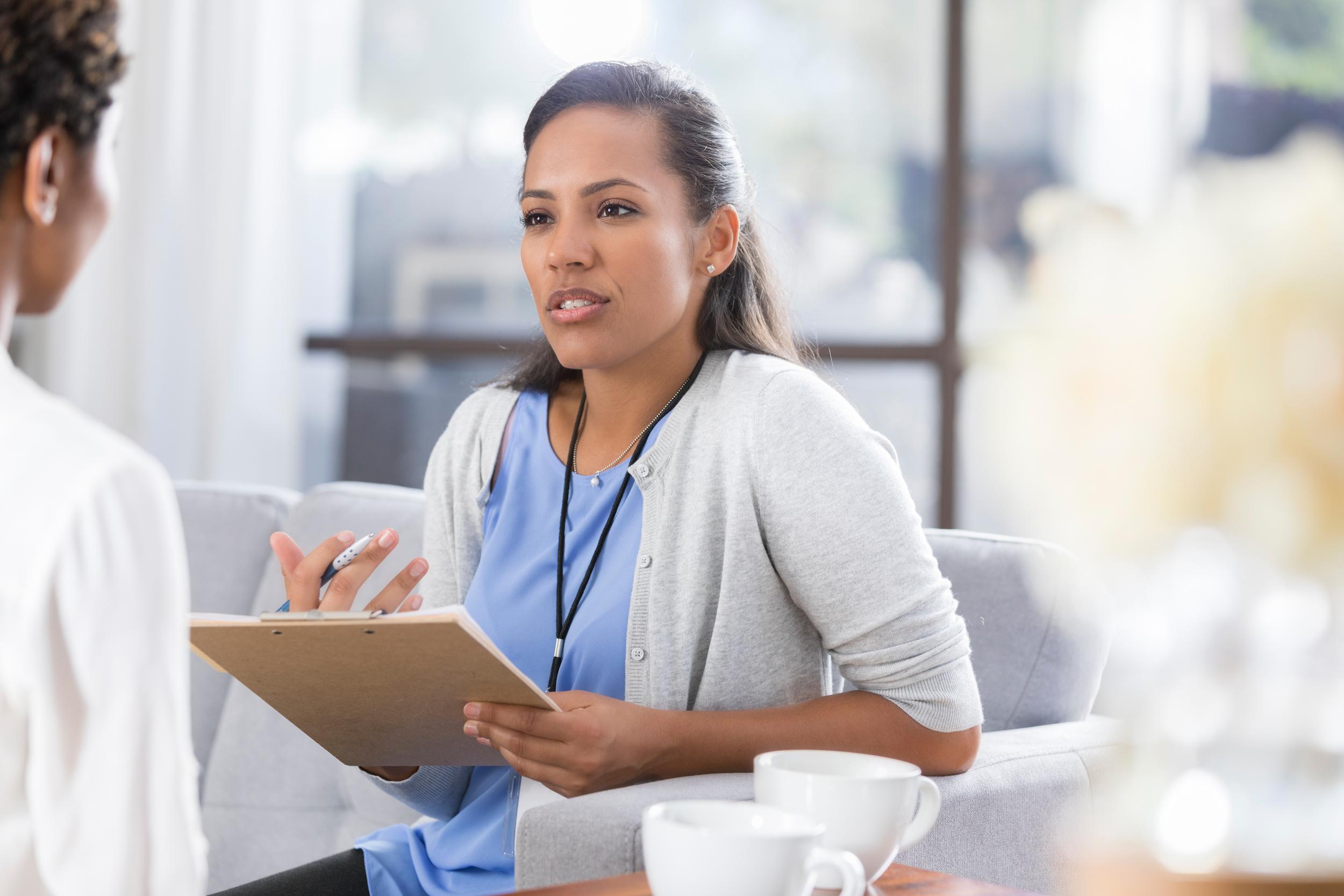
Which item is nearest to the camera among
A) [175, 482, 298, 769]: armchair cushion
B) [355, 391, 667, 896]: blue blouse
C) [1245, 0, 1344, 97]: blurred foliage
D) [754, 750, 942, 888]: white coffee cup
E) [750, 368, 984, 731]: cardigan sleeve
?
[754, 750, 942, 888]: white coffee cup

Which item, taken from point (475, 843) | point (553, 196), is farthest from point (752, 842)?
point (553, 196)

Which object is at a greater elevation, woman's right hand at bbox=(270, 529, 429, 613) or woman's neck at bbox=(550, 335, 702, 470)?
woman's neck at bbox=(550, 335, 702, 470)

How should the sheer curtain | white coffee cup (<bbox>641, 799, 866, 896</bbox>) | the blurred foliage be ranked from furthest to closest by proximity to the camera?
the sheer curtain < the blurred foliage < white coffee cup (<bbox>641, 799, 866, 896</bbox>)

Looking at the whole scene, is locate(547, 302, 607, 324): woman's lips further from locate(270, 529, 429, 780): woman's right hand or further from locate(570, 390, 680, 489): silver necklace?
locate(270, 529, 429, 780): woman's right hand

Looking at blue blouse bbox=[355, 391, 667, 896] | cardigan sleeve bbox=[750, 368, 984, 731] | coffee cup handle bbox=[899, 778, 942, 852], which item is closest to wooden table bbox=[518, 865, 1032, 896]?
coffee cup handle bbox=[899, 778, 942, 852]

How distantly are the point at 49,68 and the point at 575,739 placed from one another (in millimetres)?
669

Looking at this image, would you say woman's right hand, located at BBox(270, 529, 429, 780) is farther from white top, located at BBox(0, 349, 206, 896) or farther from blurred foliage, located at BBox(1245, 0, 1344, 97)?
blurred foliage, located at BBox(1245, 0, 1344, 97)

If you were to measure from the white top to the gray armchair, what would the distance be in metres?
0.45

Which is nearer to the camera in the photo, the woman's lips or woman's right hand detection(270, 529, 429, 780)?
woman's right hand detection(270, 529, 429, 780)

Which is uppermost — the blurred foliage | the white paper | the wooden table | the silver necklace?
the blurred foliage

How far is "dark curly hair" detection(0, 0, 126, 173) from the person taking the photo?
68cm

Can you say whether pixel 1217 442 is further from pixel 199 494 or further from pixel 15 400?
pixel 199 494

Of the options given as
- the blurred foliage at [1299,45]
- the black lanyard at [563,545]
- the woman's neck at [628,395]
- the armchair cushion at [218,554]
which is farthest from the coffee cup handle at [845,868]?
the blurred foliage at [1299,45]

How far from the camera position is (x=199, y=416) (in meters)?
3.16
